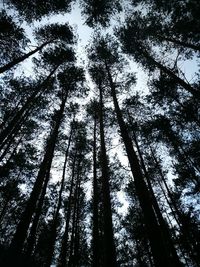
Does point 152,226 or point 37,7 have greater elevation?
point 37,7

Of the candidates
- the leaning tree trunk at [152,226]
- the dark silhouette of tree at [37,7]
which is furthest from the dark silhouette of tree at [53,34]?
the leaning tree trunk at [152,226]

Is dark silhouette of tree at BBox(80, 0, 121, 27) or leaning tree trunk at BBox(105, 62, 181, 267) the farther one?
dark silhouette of tree at BBox(80, 0, 121, 27)

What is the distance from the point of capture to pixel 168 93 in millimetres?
15875

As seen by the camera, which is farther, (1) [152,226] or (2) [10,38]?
(2) [10,38]

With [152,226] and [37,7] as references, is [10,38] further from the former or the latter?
[152,226]

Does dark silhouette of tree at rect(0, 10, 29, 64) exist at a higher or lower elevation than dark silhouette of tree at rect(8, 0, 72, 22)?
lower

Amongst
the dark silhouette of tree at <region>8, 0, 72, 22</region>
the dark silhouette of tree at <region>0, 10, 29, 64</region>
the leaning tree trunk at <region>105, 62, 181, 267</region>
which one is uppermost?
the dark silhouette of tree at <region>8, 0, 72, 22</region>

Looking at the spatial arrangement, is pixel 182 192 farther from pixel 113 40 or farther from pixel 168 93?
pixel 113 40

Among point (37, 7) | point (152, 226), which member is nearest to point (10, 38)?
point (37, 7)

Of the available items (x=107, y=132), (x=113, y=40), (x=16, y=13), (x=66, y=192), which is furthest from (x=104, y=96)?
(x=66, y=192)

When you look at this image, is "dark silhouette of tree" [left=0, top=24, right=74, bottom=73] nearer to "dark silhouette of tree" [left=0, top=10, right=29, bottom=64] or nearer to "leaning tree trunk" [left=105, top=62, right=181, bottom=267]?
"dark silhouette of tree" [left=0, top=10, right=29, bottom=64]

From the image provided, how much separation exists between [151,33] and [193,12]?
4.40 metres

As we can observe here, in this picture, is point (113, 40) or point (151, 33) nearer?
point (151, 33)

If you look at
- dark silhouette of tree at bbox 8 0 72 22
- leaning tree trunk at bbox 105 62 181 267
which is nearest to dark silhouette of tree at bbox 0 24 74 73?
dark silhouette of tree at bbox 8 0 72 22
